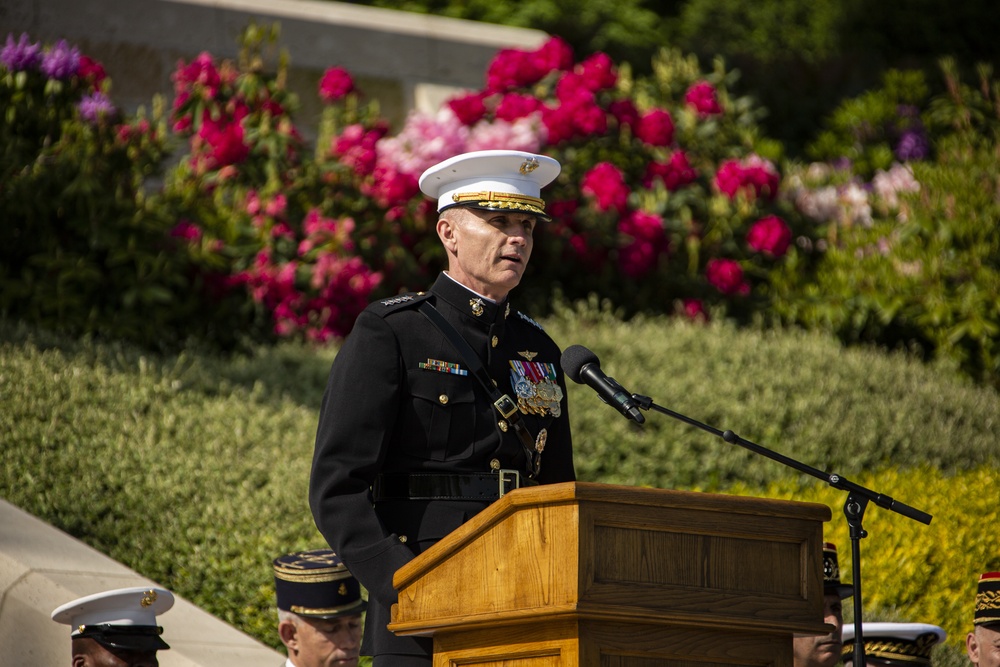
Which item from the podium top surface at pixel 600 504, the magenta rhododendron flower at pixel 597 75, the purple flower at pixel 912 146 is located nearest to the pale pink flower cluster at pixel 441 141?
the magenta rhododendron flower at pixel 597 75

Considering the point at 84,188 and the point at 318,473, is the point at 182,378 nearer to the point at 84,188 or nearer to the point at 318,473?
the point at 84,188

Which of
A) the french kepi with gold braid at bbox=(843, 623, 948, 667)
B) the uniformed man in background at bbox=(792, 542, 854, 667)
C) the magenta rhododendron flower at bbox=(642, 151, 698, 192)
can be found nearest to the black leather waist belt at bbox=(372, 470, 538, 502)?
the uniformed man in background at bbox=(792, 542, 854, 667)

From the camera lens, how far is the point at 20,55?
869 centimetres

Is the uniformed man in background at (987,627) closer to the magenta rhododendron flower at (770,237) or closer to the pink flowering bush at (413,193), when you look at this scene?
the pink flowering bush at (413,193)

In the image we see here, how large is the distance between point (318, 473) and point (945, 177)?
727 centimetres

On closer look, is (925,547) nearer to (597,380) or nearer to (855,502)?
(855,502)

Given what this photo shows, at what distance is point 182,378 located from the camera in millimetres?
7430

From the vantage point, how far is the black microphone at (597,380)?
3326 mm

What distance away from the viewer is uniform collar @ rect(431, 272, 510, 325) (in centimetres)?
373

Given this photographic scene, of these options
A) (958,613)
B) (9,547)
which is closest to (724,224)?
(958,613)

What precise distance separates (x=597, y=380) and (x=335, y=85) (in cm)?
685

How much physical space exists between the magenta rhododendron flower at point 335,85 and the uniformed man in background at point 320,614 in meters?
5.52

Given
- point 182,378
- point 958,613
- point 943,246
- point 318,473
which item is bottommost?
point 958,613

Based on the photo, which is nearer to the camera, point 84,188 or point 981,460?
point 981,460
